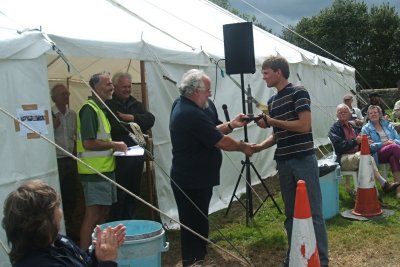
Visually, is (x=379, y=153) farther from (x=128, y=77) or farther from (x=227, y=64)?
(x=128, y=77)

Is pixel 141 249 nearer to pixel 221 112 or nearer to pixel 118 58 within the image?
pixel 118 58

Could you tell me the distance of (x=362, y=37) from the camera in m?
39.8

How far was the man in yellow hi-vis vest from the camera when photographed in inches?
162

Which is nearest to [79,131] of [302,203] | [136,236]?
[136,236]

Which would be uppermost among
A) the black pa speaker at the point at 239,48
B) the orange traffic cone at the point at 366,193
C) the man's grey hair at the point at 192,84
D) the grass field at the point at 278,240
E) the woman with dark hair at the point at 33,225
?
the black pa speaker at the point at 239,48

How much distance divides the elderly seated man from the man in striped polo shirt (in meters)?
2.72

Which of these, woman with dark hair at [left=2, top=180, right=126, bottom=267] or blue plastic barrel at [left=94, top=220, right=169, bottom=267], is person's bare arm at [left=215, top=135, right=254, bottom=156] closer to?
blue plastic barrel at [left=94, top=220, right=169, bottom=267]

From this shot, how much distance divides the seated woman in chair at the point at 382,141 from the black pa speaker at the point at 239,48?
240 cm

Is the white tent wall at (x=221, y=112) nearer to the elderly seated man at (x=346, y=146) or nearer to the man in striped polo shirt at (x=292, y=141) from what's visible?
the man in striped polo shirt at (x=292, y=141)

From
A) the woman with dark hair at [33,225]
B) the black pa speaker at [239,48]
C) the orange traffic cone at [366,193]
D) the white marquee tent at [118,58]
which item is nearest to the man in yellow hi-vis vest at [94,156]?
the white marquee tent at [118,58]

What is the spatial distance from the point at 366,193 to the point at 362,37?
121ft

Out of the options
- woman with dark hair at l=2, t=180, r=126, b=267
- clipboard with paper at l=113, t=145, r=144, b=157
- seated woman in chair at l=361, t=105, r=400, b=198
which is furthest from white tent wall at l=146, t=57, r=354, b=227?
woman with dark hair at l=2, t=180, r=126, b=267

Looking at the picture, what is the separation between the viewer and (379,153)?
678 centimetres

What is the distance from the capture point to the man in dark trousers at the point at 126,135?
15.5ft
